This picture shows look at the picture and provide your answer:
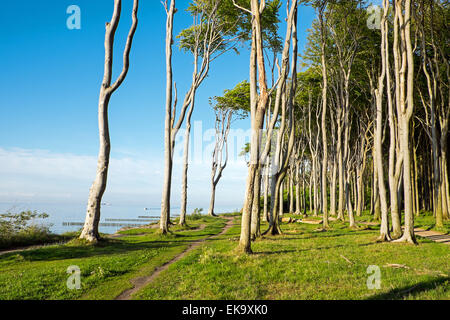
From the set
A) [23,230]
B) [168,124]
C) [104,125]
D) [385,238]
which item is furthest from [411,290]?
[168,124]

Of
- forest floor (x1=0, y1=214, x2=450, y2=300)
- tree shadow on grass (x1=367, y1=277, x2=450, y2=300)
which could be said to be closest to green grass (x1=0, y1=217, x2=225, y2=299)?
forest floor (x1=0, y1=214, x2=450, y2=300)

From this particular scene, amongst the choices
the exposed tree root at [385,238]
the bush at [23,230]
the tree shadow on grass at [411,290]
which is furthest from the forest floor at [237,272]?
the bush at [23,230]

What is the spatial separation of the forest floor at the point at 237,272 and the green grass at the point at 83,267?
0.02 meters

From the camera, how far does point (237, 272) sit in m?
6.68

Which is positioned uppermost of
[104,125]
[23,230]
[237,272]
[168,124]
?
[168,124]

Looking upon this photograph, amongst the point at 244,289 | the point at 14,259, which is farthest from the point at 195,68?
the point at 244,289

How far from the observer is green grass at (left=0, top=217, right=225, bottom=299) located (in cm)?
529

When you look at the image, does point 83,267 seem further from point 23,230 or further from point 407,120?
point 407,120

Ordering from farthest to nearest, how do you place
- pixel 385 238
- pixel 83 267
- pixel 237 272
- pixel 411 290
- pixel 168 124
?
pixel 168 124, pixel 385 238, pixel 83 267, pixel 237 272, pixel 411 290

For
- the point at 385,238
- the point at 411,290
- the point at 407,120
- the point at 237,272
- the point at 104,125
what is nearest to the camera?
the point at 411,290

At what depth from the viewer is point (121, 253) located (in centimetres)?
918

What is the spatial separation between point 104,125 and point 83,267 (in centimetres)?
624

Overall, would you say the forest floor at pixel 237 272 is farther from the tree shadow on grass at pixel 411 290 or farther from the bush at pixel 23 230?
the bush at pixel 23 230

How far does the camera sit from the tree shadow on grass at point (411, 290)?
190 inches
